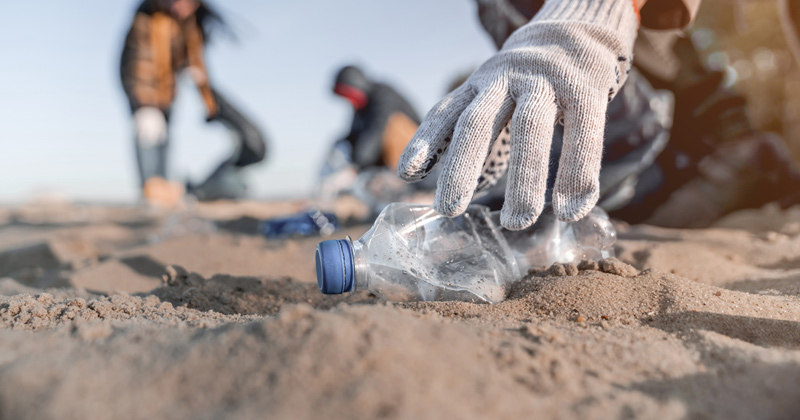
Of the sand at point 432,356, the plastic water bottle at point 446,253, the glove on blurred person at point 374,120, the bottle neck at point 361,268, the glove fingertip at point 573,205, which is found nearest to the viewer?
the sand at point 432,356

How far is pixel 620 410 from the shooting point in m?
0.71

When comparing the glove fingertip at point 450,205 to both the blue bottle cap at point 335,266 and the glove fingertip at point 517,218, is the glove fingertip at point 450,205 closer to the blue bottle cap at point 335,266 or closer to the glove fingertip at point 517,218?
the glove fingertip at point 517,218

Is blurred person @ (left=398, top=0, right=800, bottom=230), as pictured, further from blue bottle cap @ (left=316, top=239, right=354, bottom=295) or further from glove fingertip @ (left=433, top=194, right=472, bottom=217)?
blue bottle cap @ (left=316, top=239, right=354, bottom=295)

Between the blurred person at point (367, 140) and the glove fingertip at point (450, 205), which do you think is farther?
the blurred person at point (367, 140)

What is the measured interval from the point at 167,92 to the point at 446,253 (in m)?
4.97

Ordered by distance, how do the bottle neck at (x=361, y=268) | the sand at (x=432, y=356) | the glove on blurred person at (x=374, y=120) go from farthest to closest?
the glove on blurred person at (x=374, y=120) → the bottle neck at (x=361, y=268) → the sand at (x=432, y=356)

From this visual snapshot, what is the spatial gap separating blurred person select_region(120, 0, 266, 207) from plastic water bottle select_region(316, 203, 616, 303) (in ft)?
14.5

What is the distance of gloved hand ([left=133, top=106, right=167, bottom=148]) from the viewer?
5.22 m

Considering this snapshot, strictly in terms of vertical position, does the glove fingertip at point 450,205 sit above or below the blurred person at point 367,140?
above

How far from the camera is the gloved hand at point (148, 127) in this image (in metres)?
5.22

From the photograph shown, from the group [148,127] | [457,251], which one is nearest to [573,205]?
[457,251]

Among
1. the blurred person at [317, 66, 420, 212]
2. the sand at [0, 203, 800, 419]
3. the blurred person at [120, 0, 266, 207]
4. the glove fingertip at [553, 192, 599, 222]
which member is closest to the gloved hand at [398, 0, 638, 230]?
the glove fingertip at [553, 192, 599, 222]

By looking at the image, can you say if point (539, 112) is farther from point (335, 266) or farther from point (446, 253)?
point (335, 266)

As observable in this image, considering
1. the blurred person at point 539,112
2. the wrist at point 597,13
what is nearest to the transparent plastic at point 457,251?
the blurred person at point 539,112
